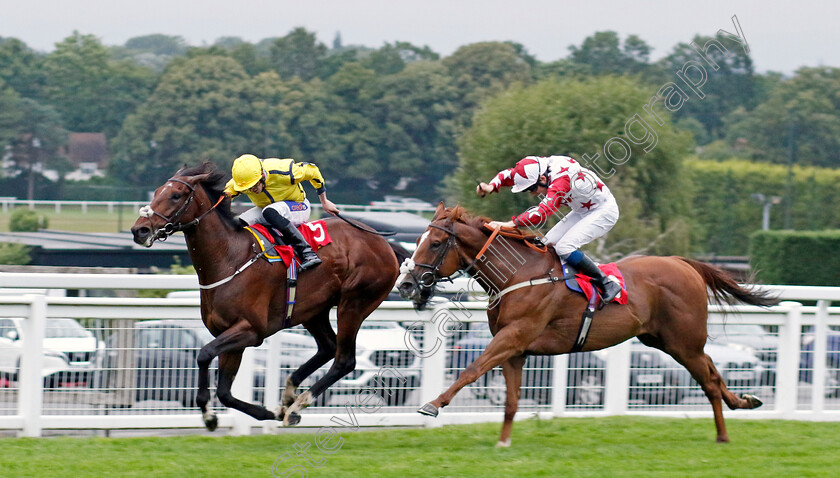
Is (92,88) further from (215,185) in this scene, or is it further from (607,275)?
(607,275)

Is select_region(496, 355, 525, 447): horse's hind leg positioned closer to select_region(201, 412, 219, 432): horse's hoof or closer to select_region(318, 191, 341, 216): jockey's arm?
select_region(318, 191, 341, 216): jockey's arm

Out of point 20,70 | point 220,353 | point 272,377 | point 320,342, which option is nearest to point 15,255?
point 272,377

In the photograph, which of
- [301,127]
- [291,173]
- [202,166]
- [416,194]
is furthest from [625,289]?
[301,127]

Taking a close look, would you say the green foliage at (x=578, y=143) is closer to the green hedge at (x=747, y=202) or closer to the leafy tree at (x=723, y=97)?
the green hedge at (x=747, y=202)

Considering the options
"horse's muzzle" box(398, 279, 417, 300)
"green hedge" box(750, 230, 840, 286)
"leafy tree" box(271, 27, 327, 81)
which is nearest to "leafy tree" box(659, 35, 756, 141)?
"leafy tree" box(271, 27, 327, 81)

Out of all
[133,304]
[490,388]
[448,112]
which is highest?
[448,112]

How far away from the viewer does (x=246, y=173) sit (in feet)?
19.9

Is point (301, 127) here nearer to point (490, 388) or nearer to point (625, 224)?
point (625, 224)

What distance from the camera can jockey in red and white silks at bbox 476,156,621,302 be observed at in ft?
19.4

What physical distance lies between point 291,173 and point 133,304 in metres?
1.33

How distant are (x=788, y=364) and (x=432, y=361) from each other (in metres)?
2.84

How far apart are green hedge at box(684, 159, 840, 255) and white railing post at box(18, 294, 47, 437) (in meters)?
25.5

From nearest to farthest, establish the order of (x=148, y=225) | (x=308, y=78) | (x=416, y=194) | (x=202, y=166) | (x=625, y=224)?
(x=148, y=225) → (x=202, y=166) → (x=625, y=224) → (x=416, y=194) → (x=308, y=78)

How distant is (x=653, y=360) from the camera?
753cm
